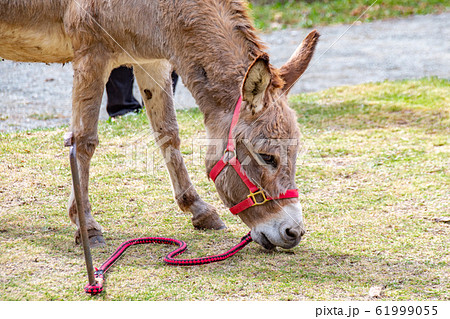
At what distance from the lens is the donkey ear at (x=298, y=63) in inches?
161

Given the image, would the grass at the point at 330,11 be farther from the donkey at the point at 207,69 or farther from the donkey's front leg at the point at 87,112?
the donkey's front leg at the point at 87,112

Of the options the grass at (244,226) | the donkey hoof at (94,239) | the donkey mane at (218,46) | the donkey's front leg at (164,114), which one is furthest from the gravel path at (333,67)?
the donkey hoof at (94,239)

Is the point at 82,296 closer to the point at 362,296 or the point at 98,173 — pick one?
the point at 362,296

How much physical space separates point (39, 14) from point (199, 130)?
3.39m

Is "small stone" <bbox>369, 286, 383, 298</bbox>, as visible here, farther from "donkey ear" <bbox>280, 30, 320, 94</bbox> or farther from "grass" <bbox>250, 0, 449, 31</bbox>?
"grass" <bbox>250, 0, 449, 31</bbox>

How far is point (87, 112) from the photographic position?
4.45 meters

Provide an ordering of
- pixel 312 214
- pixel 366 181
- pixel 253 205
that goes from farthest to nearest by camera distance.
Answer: pixel 366 181
pixel 312 214
pixel 253 205

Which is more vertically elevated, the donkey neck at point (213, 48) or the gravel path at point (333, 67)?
the donkey neck at point (213, 48)

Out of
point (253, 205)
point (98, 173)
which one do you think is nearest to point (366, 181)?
point (253, 205)

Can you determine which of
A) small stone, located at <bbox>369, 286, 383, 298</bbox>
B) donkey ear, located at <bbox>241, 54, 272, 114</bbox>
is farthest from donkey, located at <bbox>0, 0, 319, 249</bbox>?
small stone, located at <bbox>369, 286, 383, 298</bbox>

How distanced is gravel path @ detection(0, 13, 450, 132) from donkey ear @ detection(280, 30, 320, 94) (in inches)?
114

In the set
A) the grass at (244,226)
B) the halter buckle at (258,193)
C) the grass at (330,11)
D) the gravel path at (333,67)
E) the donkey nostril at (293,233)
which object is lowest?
the gravel path at (333,67)

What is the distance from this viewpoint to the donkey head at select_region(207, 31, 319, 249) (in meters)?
3.76

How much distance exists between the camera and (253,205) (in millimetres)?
3887
